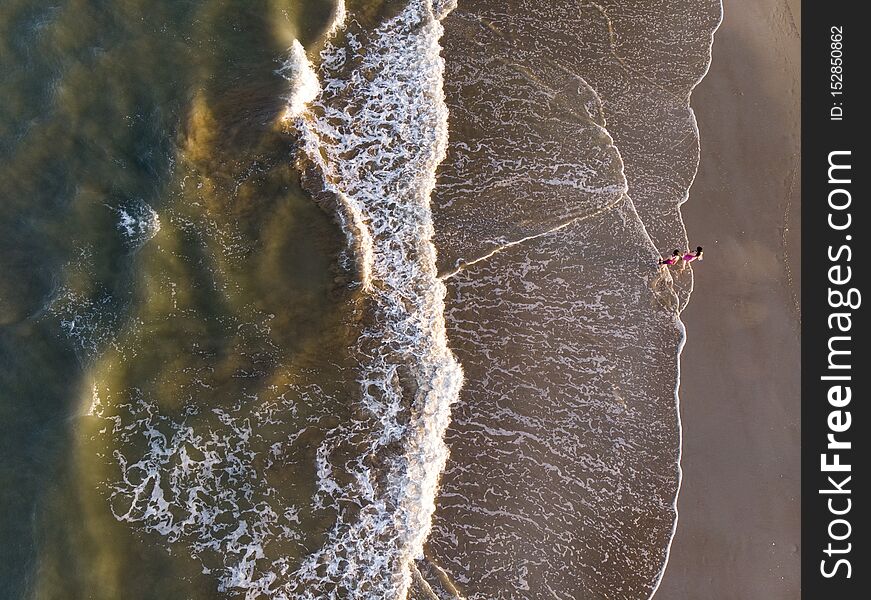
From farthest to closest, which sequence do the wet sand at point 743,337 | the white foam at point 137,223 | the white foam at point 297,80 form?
1. the white foam at point 297,80
2. the wet sand at point 743,337
3. the white foam at point 137,223

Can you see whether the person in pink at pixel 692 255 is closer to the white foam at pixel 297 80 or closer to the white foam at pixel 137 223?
the white foam at pixel 297 80

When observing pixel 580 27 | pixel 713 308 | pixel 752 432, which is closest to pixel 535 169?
pixel 580 27

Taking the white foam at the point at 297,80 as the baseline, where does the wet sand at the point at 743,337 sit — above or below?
below

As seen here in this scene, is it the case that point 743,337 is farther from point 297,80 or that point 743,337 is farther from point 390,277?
point 297,80
